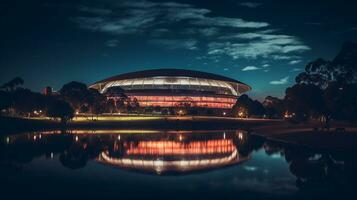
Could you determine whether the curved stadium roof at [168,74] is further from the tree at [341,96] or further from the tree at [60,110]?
the tree at [341,96]

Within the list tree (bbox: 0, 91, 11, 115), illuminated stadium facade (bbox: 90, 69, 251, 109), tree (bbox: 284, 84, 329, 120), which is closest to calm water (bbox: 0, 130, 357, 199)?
tree (bbox: 284, 84, 329, 120)

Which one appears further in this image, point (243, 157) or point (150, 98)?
point (150, 98)

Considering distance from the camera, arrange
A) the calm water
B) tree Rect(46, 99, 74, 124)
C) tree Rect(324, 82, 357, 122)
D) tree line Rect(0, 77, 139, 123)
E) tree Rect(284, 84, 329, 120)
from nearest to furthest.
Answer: the calm water < tree Rect(324, 82, 357, 122) < tree Rect(284, 84, 329, 120) < tree Rect(46, 99, 74, 124) < tree line Rect(0, 77, 139, 123)

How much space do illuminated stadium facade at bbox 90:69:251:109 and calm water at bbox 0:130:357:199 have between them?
7955cm

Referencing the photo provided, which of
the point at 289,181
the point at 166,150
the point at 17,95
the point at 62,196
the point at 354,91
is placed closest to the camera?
the point at 62,196

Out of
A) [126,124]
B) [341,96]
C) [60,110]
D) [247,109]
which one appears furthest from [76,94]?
[341,96]

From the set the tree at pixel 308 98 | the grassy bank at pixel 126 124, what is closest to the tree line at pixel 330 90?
the tree at pixel 308 98

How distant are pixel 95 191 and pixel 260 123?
214ft

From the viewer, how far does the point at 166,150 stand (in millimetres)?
28812

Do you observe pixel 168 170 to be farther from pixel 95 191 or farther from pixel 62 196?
pixel 62 196

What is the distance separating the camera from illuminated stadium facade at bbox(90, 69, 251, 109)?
11319 cm

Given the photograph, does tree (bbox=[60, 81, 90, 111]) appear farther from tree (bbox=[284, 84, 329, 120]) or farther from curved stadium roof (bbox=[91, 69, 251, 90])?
tree (bbox=[284, 84, 329, 120])

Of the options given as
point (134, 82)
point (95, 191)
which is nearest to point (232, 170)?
point (95, 191)

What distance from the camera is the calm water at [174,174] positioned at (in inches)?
560
